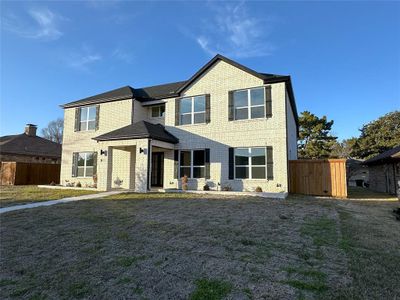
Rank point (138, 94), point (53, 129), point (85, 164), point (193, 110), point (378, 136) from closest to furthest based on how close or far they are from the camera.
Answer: point (193, 110)
point (85, 164)
point (138, 94)
point (378, 136)
point (53, 129)

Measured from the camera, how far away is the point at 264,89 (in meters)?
14.0

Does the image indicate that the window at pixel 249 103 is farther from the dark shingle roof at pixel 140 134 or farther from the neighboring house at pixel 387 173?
the neighboring house at pixel 387 173

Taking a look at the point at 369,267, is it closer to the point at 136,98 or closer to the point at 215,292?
the point at 215,292

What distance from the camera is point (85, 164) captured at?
18.2 meters

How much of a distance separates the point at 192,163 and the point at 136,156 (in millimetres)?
3480

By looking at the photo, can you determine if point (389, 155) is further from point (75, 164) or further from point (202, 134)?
point (75, 164)

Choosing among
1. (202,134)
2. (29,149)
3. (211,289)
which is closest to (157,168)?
(202,134)

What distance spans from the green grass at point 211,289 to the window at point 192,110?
40.9ft

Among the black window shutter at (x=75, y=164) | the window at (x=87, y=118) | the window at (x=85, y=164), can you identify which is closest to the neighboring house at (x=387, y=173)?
the window at (x=85, y=164)

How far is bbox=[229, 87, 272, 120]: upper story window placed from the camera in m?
13.8

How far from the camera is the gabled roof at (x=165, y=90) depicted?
1394cm

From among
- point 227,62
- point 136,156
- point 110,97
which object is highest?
point 227,62

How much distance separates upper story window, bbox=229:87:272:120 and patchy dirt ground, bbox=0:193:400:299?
754cm

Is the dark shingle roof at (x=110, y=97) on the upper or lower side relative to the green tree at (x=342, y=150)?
upper
